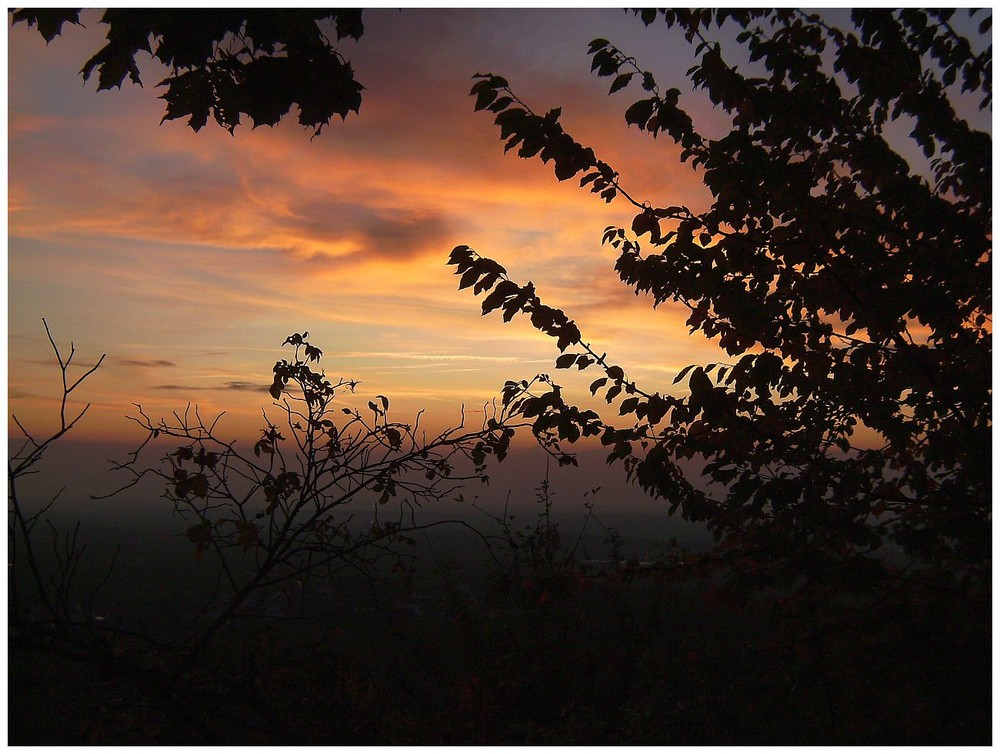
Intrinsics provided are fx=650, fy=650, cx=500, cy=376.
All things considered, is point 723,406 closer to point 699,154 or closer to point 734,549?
point 734,549

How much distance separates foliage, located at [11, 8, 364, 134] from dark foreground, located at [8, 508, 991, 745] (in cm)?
252

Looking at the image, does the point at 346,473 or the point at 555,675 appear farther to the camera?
the point at 555,675

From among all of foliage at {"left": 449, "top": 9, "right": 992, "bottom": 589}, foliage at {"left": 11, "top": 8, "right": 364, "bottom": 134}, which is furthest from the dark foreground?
foliage at {"left": 11, "top": 8, "right": 364, "bottom": 134}

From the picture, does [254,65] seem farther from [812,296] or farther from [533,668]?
[533,668]

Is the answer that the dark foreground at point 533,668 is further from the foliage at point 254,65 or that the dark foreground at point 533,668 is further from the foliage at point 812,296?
the foliage at point 254,65

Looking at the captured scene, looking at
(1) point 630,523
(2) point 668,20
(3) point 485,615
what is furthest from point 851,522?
(1) point 630,523

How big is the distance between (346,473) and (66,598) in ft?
6.54

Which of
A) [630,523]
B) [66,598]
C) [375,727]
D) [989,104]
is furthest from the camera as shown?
[630,523]

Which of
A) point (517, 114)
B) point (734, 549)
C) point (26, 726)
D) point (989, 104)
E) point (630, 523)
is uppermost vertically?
point (989, 104)

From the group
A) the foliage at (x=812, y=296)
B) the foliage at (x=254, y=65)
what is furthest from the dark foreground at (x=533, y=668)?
the foliage at (x=254, y=65)

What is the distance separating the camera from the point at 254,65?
9.77 feet

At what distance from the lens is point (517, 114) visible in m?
4.14

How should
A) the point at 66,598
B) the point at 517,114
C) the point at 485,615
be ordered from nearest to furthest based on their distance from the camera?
the point at 66,598 → the point at 517,114 → the point at 485,615

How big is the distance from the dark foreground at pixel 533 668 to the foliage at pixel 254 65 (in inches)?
99.4
